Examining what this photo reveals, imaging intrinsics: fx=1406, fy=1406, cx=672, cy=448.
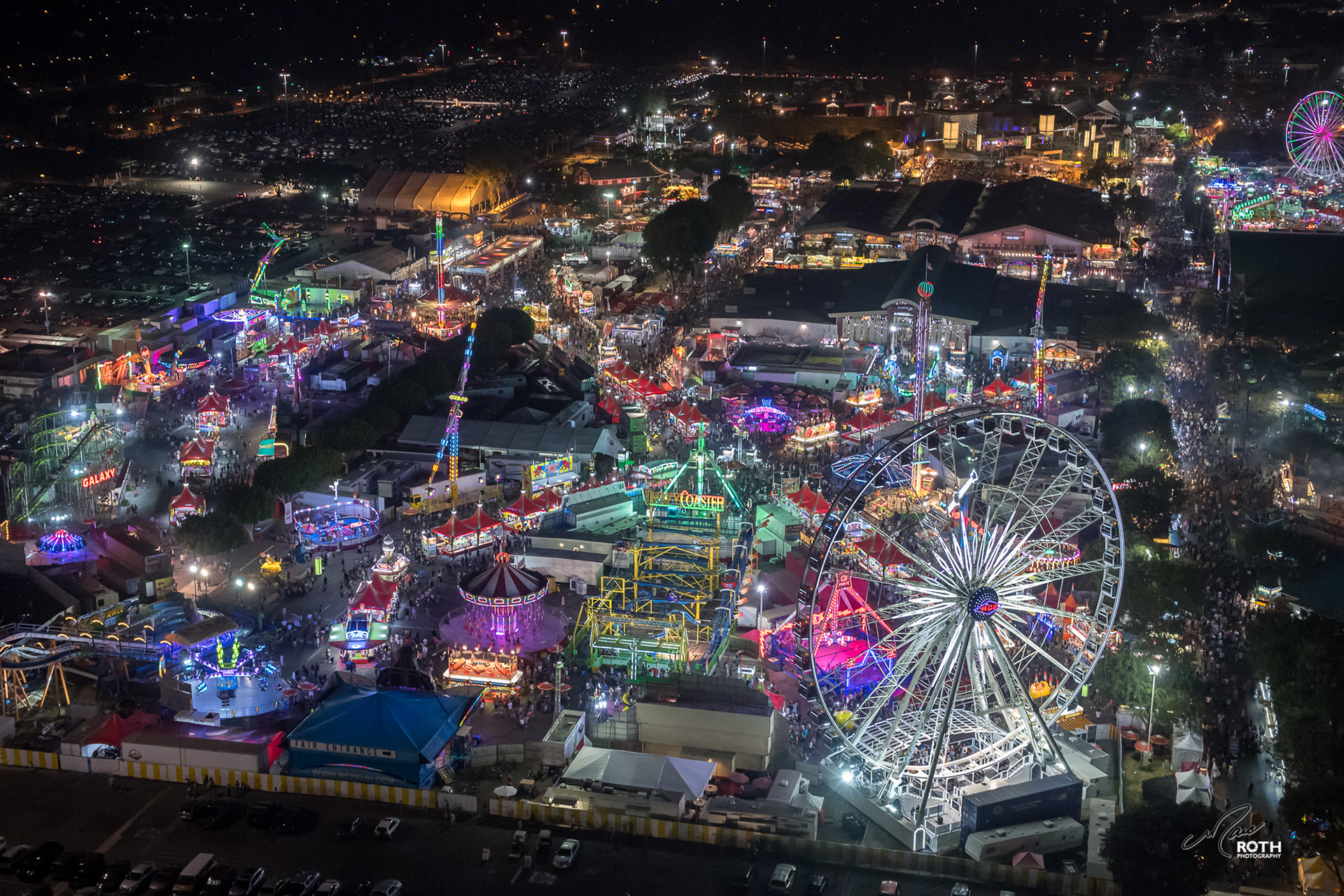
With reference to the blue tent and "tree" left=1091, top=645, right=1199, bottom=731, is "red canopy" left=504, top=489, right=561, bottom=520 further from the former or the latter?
"tree" left=1091, top=645, right=1199, bottom=731

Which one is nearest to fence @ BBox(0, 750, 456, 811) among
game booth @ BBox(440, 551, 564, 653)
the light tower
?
game booth @ BBox(440, 551, 564, 653)

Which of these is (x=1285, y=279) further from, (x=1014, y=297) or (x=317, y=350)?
(x=317, y=350)

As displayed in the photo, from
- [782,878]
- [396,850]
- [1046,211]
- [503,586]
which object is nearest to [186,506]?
[503,586]

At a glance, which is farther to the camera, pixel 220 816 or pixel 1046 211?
pixel 1046 211

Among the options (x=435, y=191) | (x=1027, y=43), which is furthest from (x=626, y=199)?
(x=1027, y=43)

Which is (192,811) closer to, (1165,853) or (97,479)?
(1165,853)

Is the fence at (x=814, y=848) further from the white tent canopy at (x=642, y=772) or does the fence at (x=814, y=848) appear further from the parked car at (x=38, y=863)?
the parked car at (x=38, y=863)
